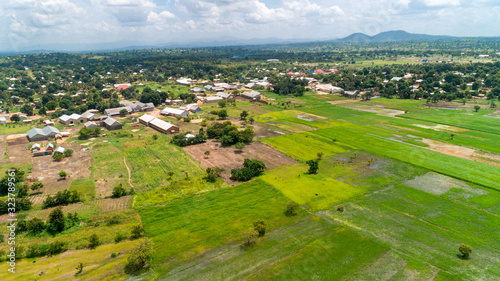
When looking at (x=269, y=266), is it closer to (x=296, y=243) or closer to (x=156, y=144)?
(x=296, y=243)

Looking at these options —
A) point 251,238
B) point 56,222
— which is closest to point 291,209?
point 251,238

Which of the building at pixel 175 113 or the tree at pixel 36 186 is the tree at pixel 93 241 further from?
the building at pixel 175 113

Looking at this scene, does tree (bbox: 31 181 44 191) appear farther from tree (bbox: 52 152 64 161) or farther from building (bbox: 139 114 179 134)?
building (bbox: 139 114 179 134)

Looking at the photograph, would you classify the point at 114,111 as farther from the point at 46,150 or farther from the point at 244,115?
the point at 244,115

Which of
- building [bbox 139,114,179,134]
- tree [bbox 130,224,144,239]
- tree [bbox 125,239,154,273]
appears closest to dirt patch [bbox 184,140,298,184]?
building [bbox 139,114,179,134]

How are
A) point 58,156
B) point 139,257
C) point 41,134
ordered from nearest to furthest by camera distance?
point 139,257, point 58,156, point 41,134

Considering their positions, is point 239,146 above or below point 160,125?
below

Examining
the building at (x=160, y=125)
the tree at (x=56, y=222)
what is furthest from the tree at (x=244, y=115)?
the tree at (x=56, y=222)

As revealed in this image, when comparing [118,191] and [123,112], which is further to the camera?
[123,112]
